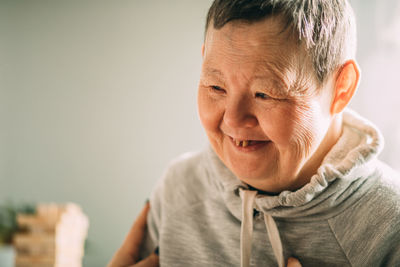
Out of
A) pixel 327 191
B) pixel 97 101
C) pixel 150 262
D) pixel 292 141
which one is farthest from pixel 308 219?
→ pixel 97 101

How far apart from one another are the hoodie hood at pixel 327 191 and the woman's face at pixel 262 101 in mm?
44

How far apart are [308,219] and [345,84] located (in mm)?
281

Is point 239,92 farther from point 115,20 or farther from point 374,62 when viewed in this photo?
point 115,20

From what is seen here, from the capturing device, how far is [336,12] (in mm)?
647

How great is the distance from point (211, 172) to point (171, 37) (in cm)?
211

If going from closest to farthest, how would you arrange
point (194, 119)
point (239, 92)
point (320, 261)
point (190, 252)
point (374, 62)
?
point (239, 92) → point (320, 261) → point (190, 252) → point (374, 62) → point (194, 119)

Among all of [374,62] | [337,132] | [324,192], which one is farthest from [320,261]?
[374,62]

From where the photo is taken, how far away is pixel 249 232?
754 millimetres

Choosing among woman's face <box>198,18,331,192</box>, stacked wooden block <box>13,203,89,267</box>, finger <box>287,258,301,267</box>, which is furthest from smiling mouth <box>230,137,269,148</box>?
stacked wooden block <box>13,203,89,267</box>

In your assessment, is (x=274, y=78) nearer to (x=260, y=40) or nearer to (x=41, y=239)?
(x=260, y=40)

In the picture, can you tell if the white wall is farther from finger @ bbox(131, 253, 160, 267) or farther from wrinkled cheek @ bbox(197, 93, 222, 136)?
wrinkled cheek @ bbox(197, 93, 222, 136)

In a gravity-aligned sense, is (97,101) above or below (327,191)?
above

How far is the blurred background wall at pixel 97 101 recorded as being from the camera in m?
2.86

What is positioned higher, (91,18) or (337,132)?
(91,18)
